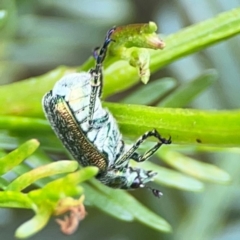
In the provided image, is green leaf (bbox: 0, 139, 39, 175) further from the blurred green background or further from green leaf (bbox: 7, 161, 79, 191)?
the blurred green background

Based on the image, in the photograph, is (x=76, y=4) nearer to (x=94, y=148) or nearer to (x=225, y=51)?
(x=225, y=51)

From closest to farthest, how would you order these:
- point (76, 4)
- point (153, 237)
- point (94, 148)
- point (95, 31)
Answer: point (94, 148)
point (76, 4)
point (95, 31)
point (153, 237)

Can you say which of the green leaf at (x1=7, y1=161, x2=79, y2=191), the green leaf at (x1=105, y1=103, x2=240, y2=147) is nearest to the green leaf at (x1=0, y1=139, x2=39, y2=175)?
the green leaf at (x1=7, y1=161, x2=79, y2=191)

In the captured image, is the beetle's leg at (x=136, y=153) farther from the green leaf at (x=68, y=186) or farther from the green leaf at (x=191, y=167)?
the green leaf at (x=68, y=186)

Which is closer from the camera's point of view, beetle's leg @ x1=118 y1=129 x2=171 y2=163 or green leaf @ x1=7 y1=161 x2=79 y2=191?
green leaf @ x1=7 y1=161 x2=79 y2=191

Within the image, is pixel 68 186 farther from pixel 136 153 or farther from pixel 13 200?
pixel 136 153

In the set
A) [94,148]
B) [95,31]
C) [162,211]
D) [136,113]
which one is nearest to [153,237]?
[162,211]

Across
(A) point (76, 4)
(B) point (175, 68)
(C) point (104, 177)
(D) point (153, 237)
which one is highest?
(A) point (76, 4)
